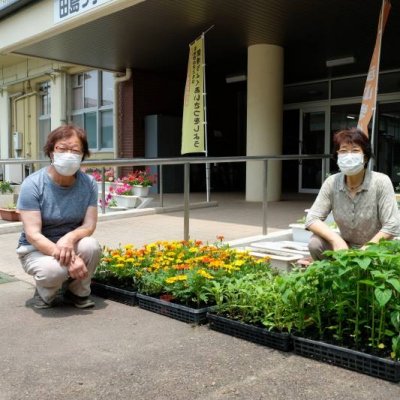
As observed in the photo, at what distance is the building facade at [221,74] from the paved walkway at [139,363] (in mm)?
5243

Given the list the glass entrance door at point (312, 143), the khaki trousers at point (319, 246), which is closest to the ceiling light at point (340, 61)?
the glass entrance door at point (312, 143)

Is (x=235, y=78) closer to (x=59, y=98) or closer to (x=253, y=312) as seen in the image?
(x=59, y=98)

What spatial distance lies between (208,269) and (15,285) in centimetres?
186

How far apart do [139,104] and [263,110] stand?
3957mm

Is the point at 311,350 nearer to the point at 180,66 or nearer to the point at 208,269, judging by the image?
the point at 208,269

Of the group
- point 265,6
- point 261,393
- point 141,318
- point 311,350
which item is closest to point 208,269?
point 141,318

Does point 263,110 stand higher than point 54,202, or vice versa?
point 263,110

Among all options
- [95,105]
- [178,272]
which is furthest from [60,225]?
[95,105]

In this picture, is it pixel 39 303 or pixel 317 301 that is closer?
pixel 317 301

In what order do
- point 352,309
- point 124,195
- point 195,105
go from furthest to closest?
point 195,105 < point 124,195 < point 352,309

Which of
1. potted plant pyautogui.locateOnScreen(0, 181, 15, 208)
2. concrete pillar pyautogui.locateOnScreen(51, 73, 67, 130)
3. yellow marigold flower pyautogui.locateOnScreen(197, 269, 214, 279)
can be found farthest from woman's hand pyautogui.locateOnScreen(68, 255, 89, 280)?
concrete pillar pyautogui.locateOnScreen(51, 73, 67, 130)

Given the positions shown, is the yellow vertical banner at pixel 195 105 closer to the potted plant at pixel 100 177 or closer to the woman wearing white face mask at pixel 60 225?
the potted plant at pixel 100 177

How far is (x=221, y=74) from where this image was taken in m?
14.2

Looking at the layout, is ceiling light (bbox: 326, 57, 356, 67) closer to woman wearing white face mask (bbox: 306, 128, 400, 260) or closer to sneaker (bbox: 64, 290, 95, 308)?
woman wearing white face mask (bbox: 306, 128, 400, 260)
